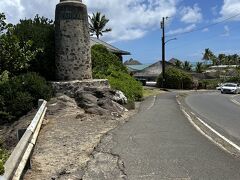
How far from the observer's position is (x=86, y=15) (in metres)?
21.6

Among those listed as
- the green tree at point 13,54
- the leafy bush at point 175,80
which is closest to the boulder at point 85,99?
the green tree at point 13,54

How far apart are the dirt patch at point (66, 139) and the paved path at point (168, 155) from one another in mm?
462

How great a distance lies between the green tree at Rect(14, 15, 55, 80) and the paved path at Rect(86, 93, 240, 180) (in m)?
9.13

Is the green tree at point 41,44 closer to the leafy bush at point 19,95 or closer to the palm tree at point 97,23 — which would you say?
the leafy bush at point 19,95

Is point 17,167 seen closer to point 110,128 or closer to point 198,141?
point 198,141

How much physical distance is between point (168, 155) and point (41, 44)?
1352 cm

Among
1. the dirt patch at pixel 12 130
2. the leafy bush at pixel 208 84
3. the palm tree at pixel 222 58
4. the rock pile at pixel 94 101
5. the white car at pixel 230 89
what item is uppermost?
the palm tree at pixel 222 58

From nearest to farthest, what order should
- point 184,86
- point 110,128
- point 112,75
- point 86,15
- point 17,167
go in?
1. point 17,167
2. point 110,128
3. point 86,15
4. point 112,75
5. point 184,86

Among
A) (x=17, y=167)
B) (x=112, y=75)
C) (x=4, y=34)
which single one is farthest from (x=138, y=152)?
(x=112, y=75)

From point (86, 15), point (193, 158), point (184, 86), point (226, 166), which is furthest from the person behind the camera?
point (184, 86)

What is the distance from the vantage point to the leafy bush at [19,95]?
16.3m

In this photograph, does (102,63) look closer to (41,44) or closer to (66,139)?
(41,44)

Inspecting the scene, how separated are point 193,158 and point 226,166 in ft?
2.70

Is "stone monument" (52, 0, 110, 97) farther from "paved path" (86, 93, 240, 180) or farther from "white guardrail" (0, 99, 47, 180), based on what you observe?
"white guardrail" (0, 99, 47, 180)
